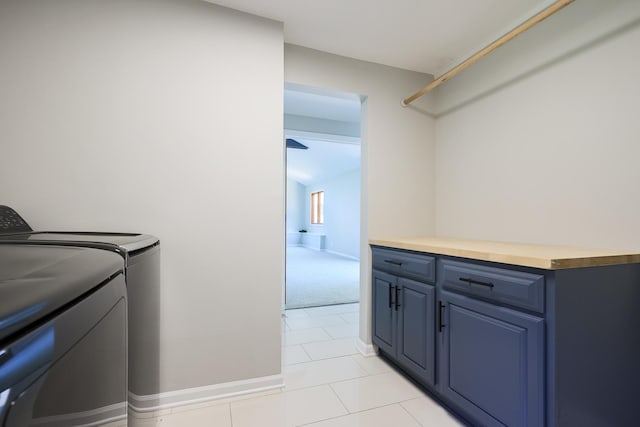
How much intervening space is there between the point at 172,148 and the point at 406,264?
1.55m

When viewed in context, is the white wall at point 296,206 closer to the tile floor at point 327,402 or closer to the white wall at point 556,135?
the tile floor at point 327,402

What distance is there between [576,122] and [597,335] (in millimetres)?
1061

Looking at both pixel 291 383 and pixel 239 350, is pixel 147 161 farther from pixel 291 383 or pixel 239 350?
pixel 291 383

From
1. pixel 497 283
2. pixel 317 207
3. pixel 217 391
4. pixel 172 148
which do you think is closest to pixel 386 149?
pixel 497 283

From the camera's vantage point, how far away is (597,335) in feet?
3.72

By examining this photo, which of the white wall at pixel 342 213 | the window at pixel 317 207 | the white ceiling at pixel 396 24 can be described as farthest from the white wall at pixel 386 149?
the window at pixel 317 207

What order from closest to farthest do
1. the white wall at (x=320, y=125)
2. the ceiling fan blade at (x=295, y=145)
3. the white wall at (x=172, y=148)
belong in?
1. the white wall at (x=172, y=148)
2. the white wall at (x=320, y=125)
3. the ceiling fan blade at (x=295, y=145)

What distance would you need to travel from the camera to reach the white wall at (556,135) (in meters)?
1.34

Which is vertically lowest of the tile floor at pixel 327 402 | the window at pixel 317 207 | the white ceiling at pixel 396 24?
the tile floor at pixel 327 402

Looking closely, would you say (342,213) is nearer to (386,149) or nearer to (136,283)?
(386,149)

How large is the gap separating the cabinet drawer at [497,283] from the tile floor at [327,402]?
724 mm

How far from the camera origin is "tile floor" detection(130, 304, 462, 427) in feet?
4.93

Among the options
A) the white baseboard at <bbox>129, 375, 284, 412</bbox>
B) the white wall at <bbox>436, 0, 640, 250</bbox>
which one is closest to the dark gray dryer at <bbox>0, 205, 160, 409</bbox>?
the white baseboard at <bbox>129, 375, 284, 412</bbox>

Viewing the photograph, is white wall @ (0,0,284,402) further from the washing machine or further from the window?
the window
